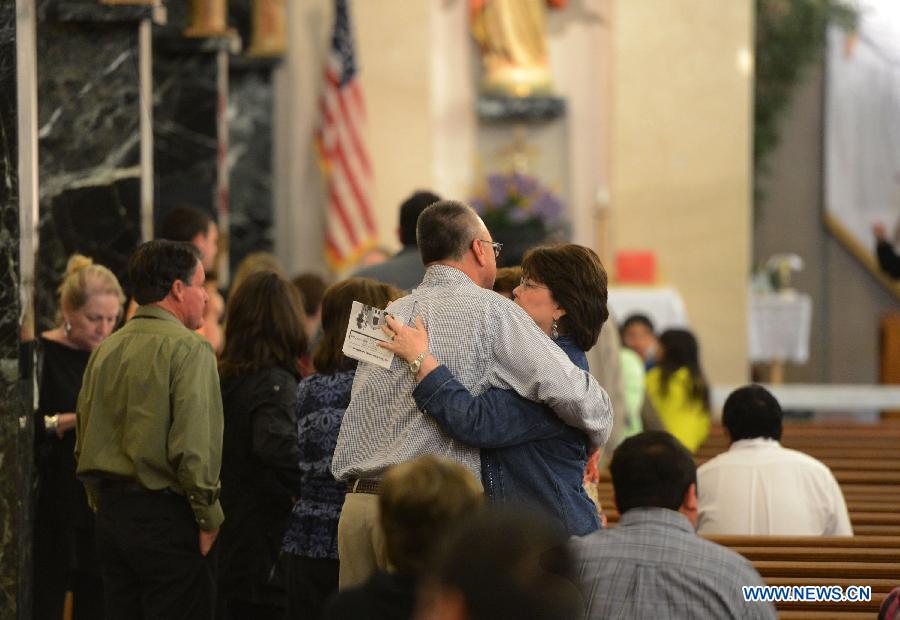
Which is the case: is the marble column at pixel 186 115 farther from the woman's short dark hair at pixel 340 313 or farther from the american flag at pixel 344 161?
the woman's short dark hair at pixel 340 313

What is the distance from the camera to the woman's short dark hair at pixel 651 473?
330 cm

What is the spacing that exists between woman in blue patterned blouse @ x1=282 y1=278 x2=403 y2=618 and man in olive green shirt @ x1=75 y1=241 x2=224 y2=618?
0.26 meters

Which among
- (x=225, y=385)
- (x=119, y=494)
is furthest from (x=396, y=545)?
(x=225, y=385)

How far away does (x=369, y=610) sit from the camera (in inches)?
102

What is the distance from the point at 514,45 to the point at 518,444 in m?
10.2

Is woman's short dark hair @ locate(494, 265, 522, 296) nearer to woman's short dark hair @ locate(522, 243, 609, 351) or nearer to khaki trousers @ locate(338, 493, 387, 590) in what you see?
woman's short dark hair @ locate(522, 243, 609, 351)

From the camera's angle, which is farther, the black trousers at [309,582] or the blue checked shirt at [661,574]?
the black trousers at [309,582]

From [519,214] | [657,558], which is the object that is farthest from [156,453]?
[519,214]

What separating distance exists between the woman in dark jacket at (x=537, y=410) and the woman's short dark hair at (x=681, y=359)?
10.6 ft

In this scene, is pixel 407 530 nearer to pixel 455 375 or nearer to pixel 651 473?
pixel 651 473

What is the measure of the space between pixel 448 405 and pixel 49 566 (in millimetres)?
2591

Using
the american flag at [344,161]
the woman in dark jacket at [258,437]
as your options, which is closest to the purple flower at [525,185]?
the american flag at [344,161]

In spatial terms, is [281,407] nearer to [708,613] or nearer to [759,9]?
[708,613]

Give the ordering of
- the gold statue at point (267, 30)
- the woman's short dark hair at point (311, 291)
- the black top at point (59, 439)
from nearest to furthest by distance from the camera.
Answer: the black top at point (59, 439)
the woman's short dark hair at point (311, 291)
the gold statue at point (267, 30)
